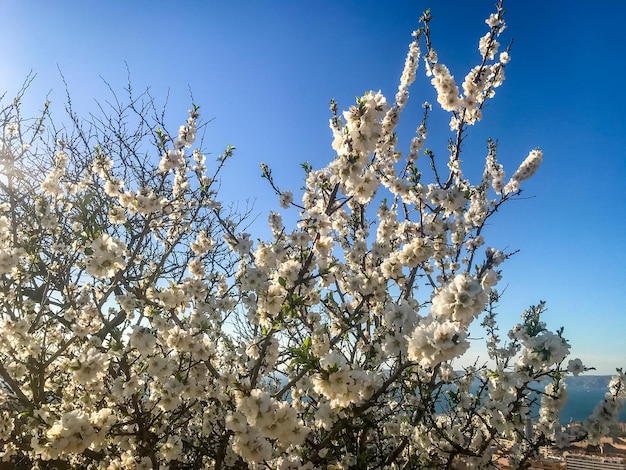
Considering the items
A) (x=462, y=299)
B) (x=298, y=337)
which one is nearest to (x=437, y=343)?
(x=462, y=299)

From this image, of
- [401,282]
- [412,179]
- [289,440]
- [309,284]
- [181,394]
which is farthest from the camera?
[412,179]

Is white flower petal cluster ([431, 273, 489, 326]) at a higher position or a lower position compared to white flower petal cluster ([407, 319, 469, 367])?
higher

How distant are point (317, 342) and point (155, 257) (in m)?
5.57

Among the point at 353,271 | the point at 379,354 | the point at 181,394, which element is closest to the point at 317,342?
the point at 379,354

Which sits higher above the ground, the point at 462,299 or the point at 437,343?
the point at 462,299

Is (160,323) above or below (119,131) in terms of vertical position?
below

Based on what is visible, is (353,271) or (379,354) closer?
(379,354)

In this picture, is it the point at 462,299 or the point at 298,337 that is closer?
the point at 462,299

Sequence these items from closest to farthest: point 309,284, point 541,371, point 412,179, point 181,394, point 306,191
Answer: point 541,371, point 181,394, point 309,284, point 412,179, point 306,191

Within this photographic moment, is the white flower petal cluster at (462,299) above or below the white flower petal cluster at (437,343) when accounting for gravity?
above

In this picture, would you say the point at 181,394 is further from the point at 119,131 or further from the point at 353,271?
the point at 119,131

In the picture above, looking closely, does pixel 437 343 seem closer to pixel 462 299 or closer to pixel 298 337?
pixel 462 299

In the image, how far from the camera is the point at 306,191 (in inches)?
218

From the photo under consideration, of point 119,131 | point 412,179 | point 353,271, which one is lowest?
point 353,271
